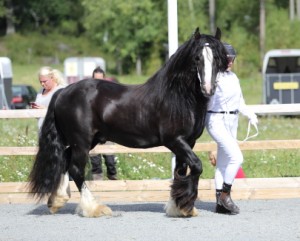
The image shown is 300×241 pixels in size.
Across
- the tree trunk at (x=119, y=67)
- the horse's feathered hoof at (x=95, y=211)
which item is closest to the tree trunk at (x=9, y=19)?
the tree trunk at (x=119, y=67)

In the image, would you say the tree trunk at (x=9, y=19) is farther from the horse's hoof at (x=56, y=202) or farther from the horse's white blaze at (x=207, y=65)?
the horse's white blaze at (x=207, y=65)

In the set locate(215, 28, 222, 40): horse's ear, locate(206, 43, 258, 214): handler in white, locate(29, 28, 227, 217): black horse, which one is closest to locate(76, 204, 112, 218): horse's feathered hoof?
locate(29, 28, 227, 217): black horse

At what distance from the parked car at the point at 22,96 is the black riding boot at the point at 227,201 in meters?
26.5

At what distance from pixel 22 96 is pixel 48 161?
27986 mm

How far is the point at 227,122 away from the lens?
9750 mm

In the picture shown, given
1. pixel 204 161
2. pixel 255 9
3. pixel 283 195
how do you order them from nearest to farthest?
pixel 283 195 < pixel 204 161 < pixel 255 9

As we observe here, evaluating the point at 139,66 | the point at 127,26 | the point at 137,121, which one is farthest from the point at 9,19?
the point at 137,121

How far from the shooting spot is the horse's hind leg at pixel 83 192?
9.77 metres

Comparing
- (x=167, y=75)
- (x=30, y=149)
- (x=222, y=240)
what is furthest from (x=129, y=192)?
(x=222, y=240)

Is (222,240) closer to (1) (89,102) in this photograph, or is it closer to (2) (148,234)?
(2) (148,234)

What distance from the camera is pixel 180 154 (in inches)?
376

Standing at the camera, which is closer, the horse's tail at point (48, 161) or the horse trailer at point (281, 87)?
the horse's tail at point (48, 161)

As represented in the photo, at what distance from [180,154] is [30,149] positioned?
279cm

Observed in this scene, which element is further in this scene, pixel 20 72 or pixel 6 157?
pixel 20 72
